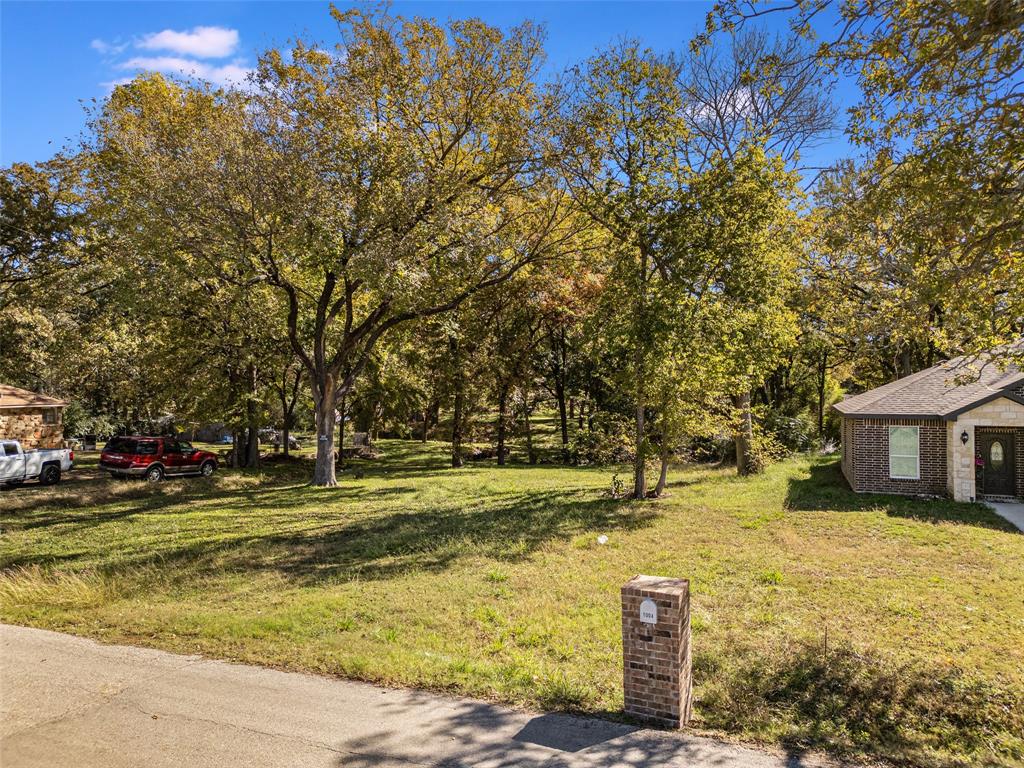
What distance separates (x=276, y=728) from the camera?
5371 millimetres

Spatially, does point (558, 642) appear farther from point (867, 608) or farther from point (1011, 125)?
point (1011, 125)

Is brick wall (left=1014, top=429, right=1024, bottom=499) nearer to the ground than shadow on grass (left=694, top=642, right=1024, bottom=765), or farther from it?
farther from it

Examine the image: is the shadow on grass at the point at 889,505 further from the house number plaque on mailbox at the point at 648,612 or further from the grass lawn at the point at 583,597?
the house number plaque on mailbox at the point at 648,612

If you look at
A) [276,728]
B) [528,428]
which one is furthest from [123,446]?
[276,728]

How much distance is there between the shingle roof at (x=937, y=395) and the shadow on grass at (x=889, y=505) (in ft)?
7.71

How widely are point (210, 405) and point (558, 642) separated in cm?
2147

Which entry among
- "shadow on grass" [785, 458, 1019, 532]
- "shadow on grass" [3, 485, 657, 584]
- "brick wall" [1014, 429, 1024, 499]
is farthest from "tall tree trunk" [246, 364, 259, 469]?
"brick wall" [1014, 429, 1024, 499]

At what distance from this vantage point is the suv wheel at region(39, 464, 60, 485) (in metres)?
21.0

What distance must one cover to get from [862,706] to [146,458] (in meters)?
23.6

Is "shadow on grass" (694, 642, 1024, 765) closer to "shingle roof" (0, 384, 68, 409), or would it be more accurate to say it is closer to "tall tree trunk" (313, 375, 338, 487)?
"tall tree trunk" (313, 375, 338, 487)

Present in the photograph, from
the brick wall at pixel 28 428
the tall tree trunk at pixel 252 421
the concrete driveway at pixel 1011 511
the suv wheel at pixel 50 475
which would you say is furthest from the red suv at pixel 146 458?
the concrete driveway at pixel 1011 511

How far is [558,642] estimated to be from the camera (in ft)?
24.2

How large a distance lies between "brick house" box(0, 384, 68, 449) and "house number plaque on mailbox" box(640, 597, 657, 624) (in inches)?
1178

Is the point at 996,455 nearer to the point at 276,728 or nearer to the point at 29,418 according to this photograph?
the point at 276,728
